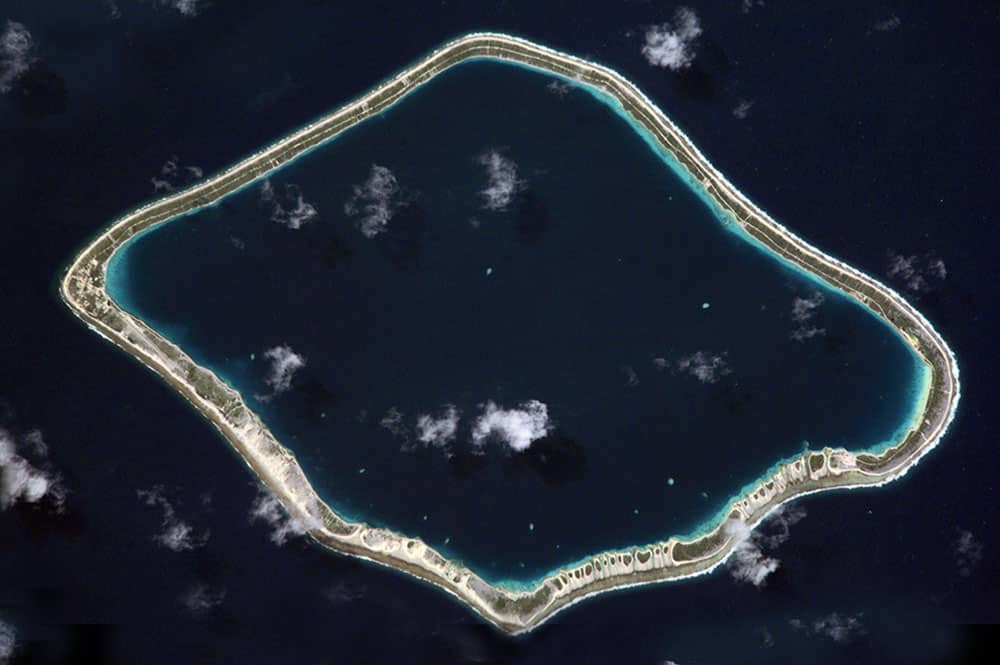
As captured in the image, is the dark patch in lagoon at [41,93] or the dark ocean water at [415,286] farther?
the dark patch in lagoon at [41,93]

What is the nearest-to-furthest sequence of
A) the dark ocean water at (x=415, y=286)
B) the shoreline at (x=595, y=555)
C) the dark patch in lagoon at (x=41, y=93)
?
the dark ocean water at (x=415, y=286) → the shoreline at (x=595, y=555) → the dark patch in lagoon at (x=41, y=93)

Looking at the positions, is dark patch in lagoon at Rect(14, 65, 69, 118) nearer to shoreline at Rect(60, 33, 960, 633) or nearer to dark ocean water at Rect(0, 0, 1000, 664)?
dark ocean water at Rect(0, 0, 1000, 664)

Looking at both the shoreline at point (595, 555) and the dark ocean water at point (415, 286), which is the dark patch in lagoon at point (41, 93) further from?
the shoreline at point (595, 555)

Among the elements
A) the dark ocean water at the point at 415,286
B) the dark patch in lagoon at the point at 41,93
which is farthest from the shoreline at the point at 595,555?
the dark patch in lagoon at the point at 41,93

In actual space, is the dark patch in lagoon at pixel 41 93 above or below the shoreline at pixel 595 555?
A: above

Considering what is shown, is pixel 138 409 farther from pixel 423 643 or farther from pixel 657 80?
pixel 657 80

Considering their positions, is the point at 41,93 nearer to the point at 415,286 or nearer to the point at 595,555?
the point at 415,286

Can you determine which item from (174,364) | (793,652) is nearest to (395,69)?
(174,364)
